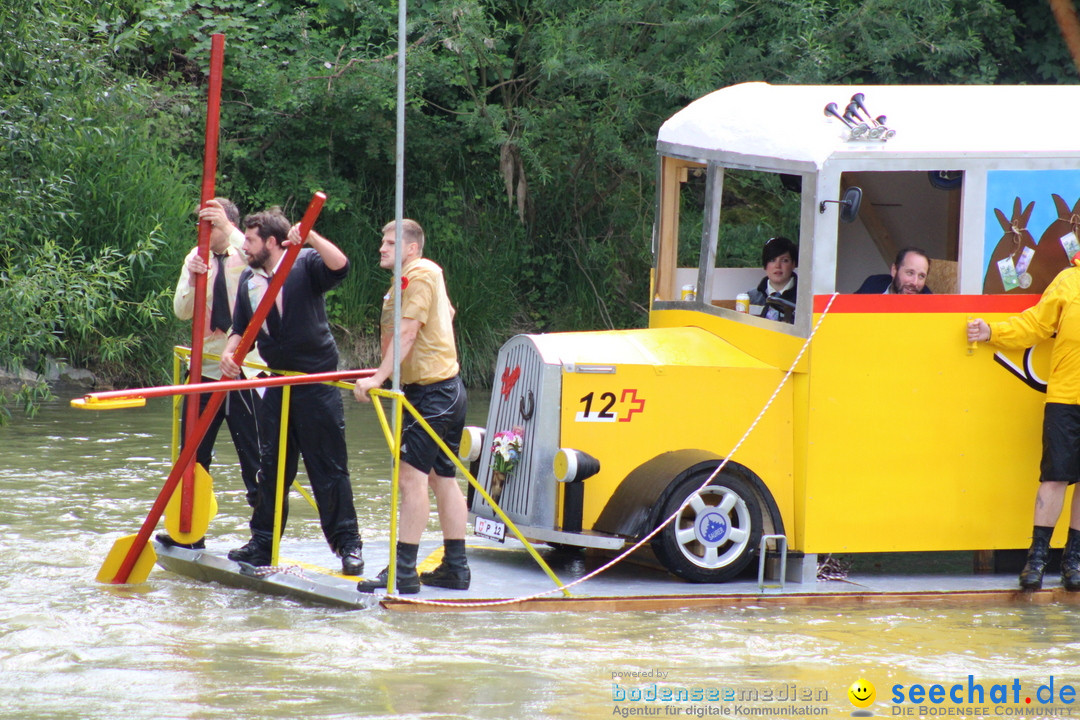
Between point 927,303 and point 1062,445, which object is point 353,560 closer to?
point 927,303

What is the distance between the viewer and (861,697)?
5.55 m

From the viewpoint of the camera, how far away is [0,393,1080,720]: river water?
5.46 m

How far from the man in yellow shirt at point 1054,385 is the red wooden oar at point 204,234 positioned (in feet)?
12.4

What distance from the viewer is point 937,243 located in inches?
330

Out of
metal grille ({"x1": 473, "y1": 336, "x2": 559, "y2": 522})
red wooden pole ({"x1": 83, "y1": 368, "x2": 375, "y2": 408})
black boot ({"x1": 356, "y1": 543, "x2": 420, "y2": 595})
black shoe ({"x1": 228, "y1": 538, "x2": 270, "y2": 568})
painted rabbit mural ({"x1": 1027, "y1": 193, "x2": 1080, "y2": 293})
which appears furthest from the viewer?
black shoe ({"x1": 228, "y1": 538, "x2": 270, "y2": 568})

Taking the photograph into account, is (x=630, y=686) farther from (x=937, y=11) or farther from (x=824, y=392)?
(x=937, y=11)

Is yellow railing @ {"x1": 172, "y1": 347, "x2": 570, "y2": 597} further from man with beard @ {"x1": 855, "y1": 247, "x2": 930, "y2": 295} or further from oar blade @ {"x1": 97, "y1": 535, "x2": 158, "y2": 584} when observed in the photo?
man with beard @ {"x1": 855, "y1": 247, "x2": 930, "y2": 295}

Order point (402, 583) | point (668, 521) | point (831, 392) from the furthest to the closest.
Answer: point (831, 392)
point (668, 521)
point (402, 583)

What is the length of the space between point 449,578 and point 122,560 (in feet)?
5.69

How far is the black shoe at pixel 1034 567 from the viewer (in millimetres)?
7219

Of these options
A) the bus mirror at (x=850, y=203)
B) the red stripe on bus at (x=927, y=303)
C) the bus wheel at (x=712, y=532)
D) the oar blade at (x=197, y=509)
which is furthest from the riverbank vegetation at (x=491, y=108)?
the bus wheel at (x=712, y=532)

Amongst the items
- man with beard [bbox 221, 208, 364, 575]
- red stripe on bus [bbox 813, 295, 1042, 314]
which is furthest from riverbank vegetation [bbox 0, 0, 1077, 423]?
red stripe on bus [bbox 813, 295, 1042, 314]

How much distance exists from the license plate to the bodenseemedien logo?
211cm

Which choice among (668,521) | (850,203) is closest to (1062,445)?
(850,203)
